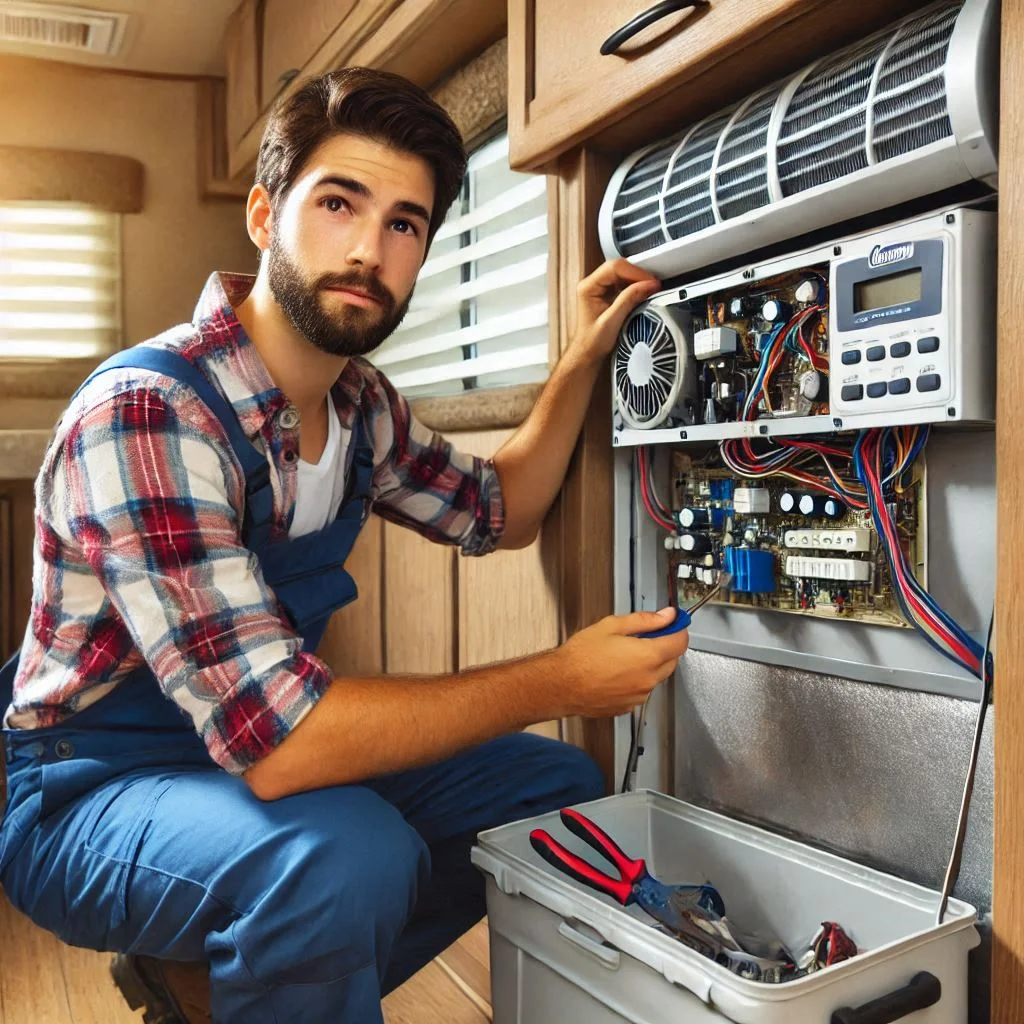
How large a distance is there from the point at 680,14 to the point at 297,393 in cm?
67

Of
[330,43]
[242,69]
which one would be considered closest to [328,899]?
[330,43]

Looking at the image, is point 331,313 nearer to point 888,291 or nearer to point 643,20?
Result: point 643,20

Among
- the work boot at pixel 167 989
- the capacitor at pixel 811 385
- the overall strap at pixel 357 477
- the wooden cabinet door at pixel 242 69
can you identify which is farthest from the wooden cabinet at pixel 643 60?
the wooden cabinet door at pixel 242 69

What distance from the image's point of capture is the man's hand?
54.2 inches

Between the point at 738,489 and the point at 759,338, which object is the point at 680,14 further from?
the point at 738,489

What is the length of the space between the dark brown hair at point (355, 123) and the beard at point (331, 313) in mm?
145

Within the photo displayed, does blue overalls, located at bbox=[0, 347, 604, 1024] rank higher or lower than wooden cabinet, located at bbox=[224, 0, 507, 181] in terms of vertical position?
lower

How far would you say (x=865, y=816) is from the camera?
3.92 feet

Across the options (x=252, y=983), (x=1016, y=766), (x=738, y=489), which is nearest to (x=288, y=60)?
(x=738, y=489)

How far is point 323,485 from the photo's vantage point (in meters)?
1.41

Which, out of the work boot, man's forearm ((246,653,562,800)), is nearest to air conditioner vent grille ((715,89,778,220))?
man's forearm ((246,653,562,800))

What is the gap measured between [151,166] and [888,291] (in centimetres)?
258

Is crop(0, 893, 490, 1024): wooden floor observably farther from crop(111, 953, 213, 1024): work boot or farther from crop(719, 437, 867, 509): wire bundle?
crop(719, 437, 867, 509): wire bundle

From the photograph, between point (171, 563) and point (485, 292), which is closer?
point (171, 563)
